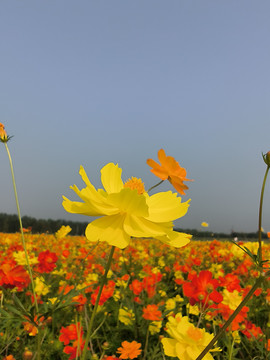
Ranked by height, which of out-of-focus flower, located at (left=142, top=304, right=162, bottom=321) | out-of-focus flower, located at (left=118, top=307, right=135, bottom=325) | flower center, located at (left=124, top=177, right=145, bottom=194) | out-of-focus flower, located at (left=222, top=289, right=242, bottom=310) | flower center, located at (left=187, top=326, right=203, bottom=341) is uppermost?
flower center, located at (left=124, top=177, right=145, bottom=194)

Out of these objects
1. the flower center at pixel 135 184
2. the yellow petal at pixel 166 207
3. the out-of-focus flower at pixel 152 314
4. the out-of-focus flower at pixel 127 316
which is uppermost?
the flower center at pixel 135 184

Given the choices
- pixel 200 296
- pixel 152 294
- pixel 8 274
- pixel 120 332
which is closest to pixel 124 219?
pixel 200 296

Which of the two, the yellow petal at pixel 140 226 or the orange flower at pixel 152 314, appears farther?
the orange flower at pixel 152 314

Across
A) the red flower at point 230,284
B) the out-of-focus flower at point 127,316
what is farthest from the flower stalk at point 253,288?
the out-of-focus flower at point 127,316

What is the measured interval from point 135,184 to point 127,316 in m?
1.58

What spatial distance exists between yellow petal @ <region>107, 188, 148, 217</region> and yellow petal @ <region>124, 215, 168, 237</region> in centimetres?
2

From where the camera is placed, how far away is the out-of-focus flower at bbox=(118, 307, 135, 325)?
1.91 meters

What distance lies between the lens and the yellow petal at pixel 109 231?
467mm

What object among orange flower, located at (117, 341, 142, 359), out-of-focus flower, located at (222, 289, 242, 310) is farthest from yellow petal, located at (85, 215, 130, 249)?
out-of-focus flower, located at (222, 289, 242, 310)

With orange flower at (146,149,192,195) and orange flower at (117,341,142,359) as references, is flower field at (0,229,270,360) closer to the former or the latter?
orange flower at (117,341,142,359)

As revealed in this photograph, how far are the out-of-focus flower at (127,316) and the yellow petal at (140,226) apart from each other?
157cm

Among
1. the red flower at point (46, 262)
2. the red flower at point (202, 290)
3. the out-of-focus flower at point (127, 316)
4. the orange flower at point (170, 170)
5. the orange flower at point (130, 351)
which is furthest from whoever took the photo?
the out-of-focus flower at point (127, 316)

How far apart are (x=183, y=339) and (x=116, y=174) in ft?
1.33

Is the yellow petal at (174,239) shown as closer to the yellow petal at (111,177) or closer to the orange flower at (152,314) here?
the yellow petal at (111,177)
